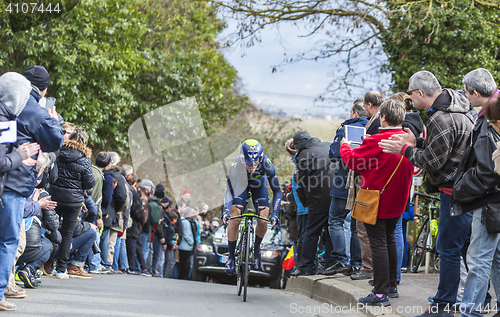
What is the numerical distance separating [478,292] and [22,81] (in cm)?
444

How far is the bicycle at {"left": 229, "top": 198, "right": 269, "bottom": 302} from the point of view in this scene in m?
7.58

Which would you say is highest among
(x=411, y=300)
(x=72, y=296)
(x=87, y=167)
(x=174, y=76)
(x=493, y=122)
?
(x=174, y=76)

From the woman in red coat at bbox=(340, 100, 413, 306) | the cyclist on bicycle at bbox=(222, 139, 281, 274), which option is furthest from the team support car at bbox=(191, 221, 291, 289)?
the woman in red coat at bbox=(340, 100, 413, 306)

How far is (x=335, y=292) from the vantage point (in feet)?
22.9

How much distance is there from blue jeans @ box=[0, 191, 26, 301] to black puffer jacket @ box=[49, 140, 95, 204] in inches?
130

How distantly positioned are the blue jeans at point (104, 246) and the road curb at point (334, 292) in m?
4.05

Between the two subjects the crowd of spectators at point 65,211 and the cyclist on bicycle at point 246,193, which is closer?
the crowd of spectators at point 65,211

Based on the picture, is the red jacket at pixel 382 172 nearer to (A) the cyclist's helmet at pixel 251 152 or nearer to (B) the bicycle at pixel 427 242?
(A) the cyclist's helmet at pixel 251 152

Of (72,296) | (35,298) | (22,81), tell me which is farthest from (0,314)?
(22,81)

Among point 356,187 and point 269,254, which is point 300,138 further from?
point 269,254

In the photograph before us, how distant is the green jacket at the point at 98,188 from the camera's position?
1021cm

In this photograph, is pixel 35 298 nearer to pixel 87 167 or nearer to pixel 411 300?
pixel 87 167

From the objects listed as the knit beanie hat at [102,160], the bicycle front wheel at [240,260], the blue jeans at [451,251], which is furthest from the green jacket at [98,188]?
the blue jeans at [451,251]

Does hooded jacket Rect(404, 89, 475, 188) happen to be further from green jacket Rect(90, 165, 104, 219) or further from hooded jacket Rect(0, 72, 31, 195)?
green jacket Rect(90, 165, 104, 219)
